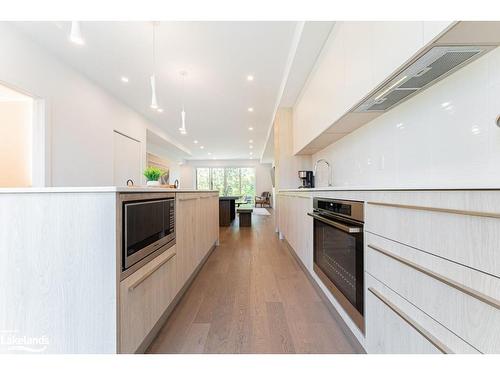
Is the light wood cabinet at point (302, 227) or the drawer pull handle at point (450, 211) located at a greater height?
the drawer pull handle at point (450, 211)

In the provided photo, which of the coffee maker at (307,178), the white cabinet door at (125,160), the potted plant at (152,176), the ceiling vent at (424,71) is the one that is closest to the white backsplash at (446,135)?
the ceiling vent at (424,71)

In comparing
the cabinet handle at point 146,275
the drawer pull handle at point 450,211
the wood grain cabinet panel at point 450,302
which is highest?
the drawer pull handle at point 450,211

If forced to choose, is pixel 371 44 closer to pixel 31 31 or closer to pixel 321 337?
pixel 321 337

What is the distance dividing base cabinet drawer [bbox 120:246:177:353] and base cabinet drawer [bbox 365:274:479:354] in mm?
1204

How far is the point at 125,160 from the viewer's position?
4938mm

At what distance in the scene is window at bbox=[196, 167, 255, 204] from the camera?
1355 cm

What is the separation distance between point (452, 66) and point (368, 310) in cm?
145

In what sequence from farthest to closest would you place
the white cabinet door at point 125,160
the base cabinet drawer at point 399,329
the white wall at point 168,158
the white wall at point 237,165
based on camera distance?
the white wall at point 237,165 < the white wall at point 168,158 < the white cabinet door at point 125,160 < the base cabinet drawer at point 399,329

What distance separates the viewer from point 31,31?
8.68ft

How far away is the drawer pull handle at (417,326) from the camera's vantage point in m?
0.73

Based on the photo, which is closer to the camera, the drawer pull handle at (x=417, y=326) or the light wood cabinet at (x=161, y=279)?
the drawer pull handle at (x=417, y=326)

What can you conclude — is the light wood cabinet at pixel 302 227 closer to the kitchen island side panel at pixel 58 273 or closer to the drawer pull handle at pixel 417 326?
the drawer pull handle at pixel 417 326

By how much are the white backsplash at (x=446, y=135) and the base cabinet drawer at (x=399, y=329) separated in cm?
50

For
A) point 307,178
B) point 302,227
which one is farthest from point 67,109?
point 307,178
